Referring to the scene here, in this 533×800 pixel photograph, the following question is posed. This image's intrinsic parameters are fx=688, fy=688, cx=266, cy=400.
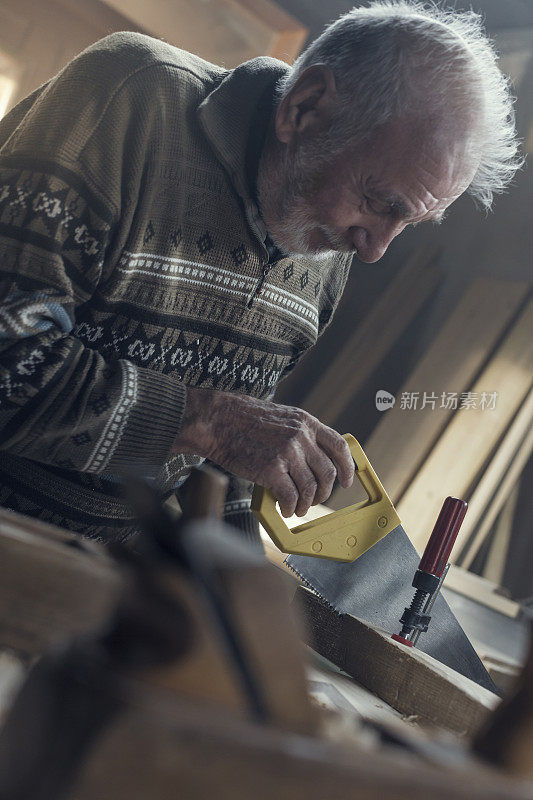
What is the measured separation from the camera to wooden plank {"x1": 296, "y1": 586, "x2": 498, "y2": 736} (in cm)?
84

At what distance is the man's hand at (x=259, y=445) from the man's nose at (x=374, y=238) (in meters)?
0.41

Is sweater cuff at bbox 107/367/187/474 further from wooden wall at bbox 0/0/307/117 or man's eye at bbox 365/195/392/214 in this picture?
wooden wall at bbox 0/0/307/117

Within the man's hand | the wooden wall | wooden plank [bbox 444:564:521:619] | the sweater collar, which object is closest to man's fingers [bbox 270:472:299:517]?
the man's hand

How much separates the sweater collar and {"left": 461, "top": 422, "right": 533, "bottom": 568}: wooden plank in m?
2.61

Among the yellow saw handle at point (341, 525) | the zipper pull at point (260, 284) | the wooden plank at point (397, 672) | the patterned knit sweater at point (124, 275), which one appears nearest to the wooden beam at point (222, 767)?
the wooden plank at point (397, 672)

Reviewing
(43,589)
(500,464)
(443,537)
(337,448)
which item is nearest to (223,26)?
(500,464)

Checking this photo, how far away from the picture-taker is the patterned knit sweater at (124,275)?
1.04 meters

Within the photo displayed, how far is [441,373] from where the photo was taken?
12.5 ft

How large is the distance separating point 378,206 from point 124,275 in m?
0.50

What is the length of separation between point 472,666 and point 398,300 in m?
2.95

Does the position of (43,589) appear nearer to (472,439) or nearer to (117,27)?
(117,27)

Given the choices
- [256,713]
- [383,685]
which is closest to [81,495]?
[383,685]

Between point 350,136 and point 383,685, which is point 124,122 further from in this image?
point 383,685

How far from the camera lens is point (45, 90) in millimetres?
1215
